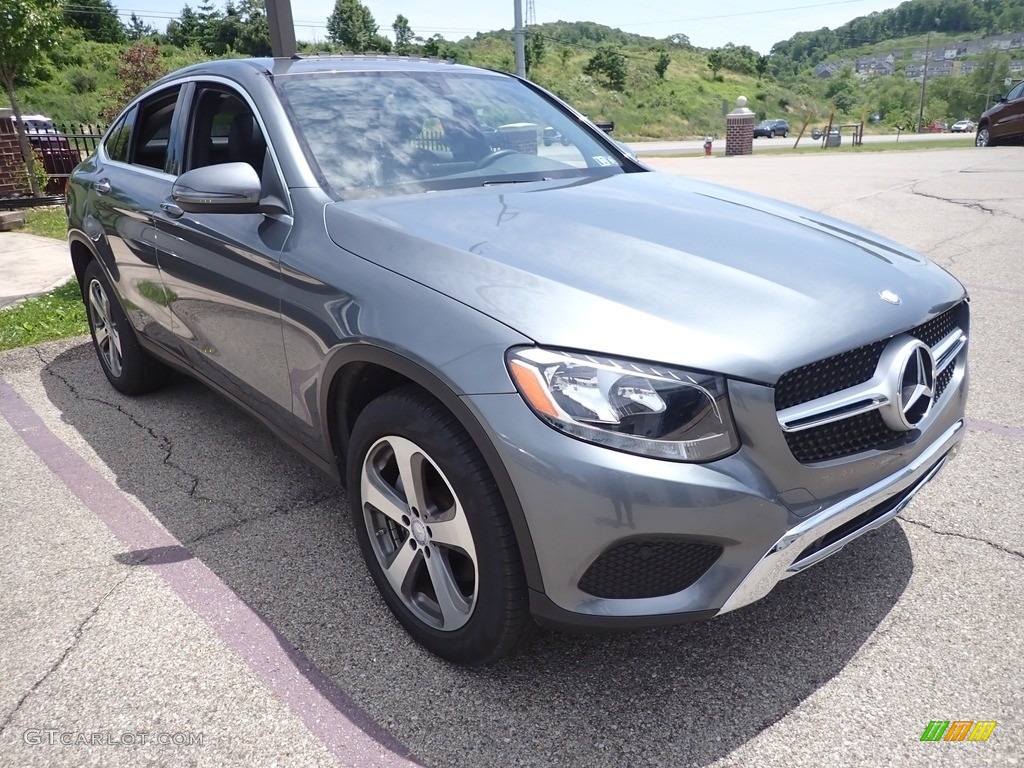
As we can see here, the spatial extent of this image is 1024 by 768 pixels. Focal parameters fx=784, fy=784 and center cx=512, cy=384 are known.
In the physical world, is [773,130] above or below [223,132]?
below

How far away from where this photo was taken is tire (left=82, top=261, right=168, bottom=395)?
425cm

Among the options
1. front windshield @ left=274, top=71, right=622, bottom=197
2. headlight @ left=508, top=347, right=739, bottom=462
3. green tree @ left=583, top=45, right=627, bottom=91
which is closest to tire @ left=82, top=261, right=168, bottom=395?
front windshield @ left=274, top=71, right=622, bottom=197

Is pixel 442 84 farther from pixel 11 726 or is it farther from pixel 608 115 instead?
pixel 608 115

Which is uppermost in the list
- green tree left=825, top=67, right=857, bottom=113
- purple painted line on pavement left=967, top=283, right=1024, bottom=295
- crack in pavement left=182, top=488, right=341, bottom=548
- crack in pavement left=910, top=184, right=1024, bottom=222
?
green tree left=825, top=67, right=857, bottom=113

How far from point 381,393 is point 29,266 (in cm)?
737

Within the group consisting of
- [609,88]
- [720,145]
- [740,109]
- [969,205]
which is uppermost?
[609,88]

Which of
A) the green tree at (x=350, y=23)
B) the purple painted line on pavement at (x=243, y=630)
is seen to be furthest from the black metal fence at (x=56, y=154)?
the green tree at (x=350, y=23)

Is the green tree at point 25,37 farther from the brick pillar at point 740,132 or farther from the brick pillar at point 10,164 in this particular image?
the brick pillar at point 740,132

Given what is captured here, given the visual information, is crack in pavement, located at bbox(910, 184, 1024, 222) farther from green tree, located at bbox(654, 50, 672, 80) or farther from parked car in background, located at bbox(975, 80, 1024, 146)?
green tree, located at bbox(654, 50, 672, 80)

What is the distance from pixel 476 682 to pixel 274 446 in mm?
2003

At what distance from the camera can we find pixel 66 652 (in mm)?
2379

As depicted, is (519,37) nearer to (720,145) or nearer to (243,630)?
(243,630)

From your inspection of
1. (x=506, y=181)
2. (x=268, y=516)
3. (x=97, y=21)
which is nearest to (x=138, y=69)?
(x=268, y=516)

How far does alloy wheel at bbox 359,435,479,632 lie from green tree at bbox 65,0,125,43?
70.3 m
